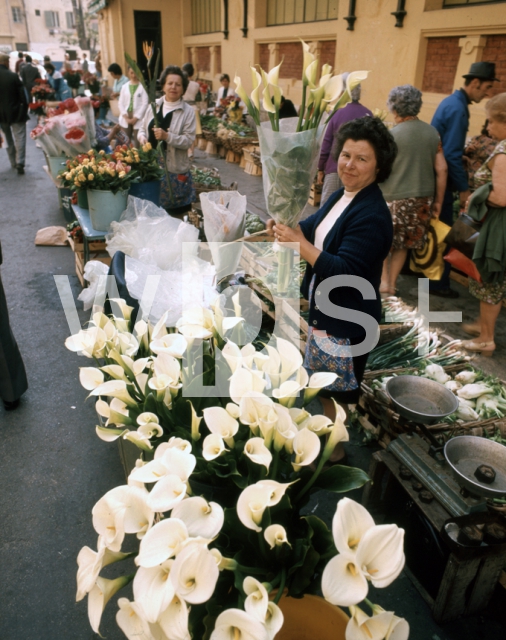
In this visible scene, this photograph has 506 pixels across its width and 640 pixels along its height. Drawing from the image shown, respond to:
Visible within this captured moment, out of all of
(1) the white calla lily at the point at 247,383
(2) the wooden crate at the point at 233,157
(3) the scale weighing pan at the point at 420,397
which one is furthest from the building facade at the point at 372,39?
(1) the white calla lily at the point at 247,383

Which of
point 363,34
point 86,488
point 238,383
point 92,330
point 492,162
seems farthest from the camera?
point 363,34

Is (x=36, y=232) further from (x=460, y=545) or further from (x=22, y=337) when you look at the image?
(x=460, y=545)

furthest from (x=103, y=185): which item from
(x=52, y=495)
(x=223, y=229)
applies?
(x=52, y=495)

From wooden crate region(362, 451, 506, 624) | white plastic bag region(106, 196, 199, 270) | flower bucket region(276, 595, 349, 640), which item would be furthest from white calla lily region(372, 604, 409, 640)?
white plastic bag region(106, 196, 199, 270)

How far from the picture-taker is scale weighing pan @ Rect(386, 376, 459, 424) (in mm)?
2391

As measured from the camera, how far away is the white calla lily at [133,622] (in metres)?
0.82

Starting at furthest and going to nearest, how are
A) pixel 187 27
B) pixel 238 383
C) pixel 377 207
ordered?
pixel 187 27
pixel 377 207
pixel 238 383

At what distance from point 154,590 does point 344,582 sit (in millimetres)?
296

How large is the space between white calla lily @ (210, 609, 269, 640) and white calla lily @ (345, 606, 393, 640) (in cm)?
14

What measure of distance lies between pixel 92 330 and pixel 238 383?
532mm

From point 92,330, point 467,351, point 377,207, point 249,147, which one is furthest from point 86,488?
point 249,147

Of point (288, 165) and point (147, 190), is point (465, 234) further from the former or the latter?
point (147, 190)

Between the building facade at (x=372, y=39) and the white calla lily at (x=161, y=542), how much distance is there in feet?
17.4

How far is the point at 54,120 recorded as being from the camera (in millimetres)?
5109
